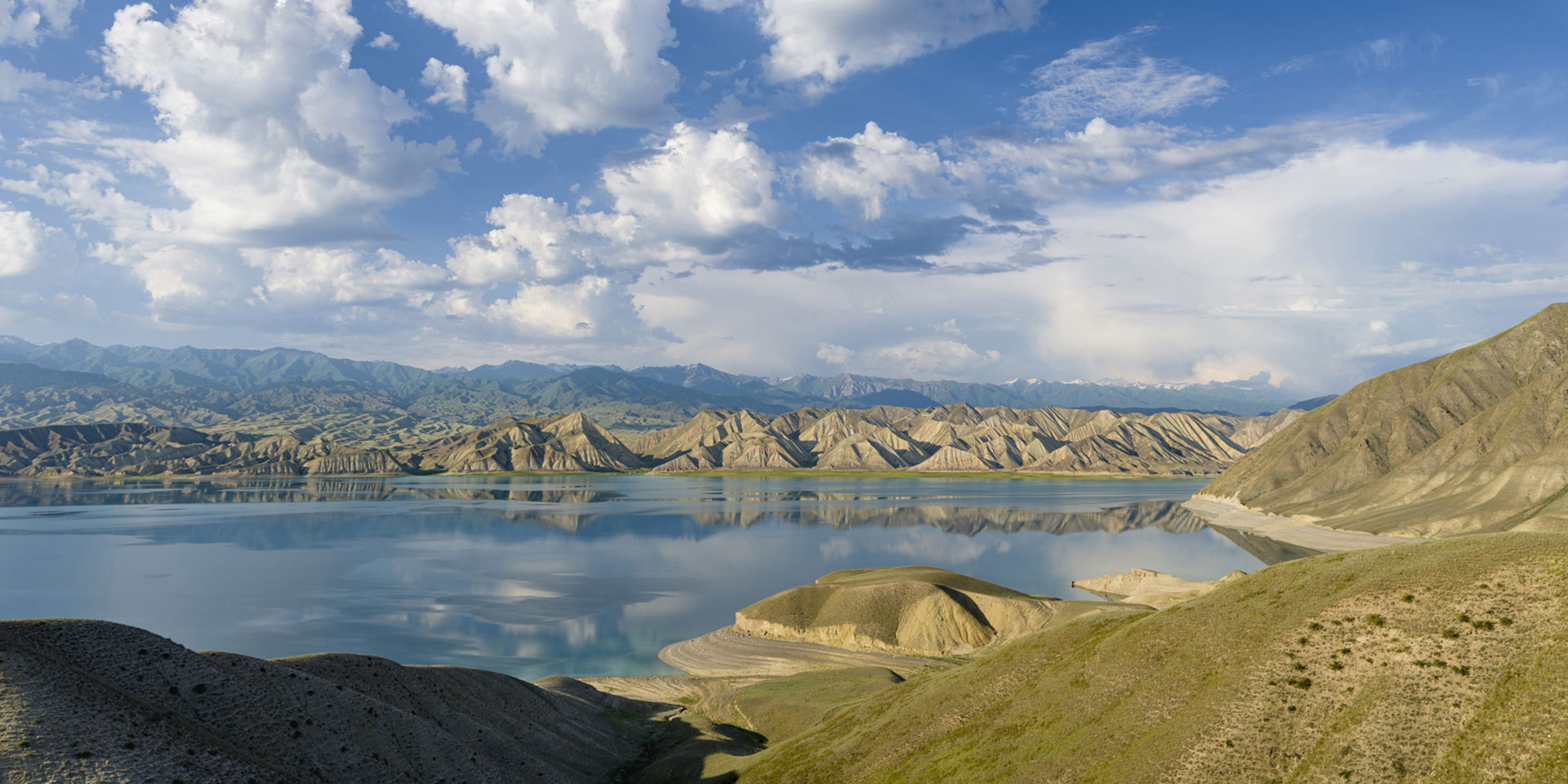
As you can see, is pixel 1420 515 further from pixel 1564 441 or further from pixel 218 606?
pixel 218 606

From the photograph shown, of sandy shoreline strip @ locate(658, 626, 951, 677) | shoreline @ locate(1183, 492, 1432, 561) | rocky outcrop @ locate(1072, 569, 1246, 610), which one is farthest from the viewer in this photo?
shoreline @ locate(1183, 492, 1432, 561)

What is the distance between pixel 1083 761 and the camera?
24438 millimetres

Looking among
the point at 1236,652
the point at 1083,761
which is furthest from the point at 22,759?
the point at 1236,652

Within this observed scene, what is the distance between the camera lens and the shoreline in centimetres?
12752

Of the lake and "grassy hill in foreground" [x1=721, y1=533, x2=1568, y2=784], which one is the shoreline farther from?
"grassy hill in foreground" [x1=721, y1=533, x2=1568, y2=784]

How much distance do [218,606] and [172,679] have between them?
68964 millimetres

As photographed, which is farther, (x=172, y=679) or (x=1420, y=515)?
(x=1420, y=515)

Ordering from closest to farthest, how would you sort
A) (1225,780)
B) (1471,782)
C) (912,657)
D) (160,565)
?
(1471,782) → (1225,780) → (912,657) → (160,565)

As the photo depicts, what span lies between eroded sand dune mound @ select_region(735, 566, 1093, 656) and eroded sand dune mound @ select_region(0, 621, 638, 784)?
104ft

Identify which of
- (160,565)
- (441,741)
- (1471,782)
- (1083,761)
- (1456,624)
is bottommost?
(160,565)

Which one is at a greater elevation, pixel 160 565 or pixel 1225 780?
pixel 1225 780

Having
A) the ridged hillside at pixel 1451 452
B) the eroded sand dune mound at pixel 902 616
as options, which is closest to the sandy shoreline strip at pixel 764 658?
the eroded sand dune mound at pixel 902 616

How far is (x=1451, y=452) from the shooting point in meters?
150

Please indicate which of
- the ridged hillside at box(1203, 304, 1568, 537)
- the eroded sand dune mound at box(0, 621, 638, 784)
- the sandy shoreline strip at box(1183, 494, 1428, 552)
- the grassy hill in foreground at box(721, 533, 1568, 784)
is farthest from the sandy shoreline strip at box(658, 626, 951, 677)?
the ridged hillside at box(1203, 304, 1568, 537)
